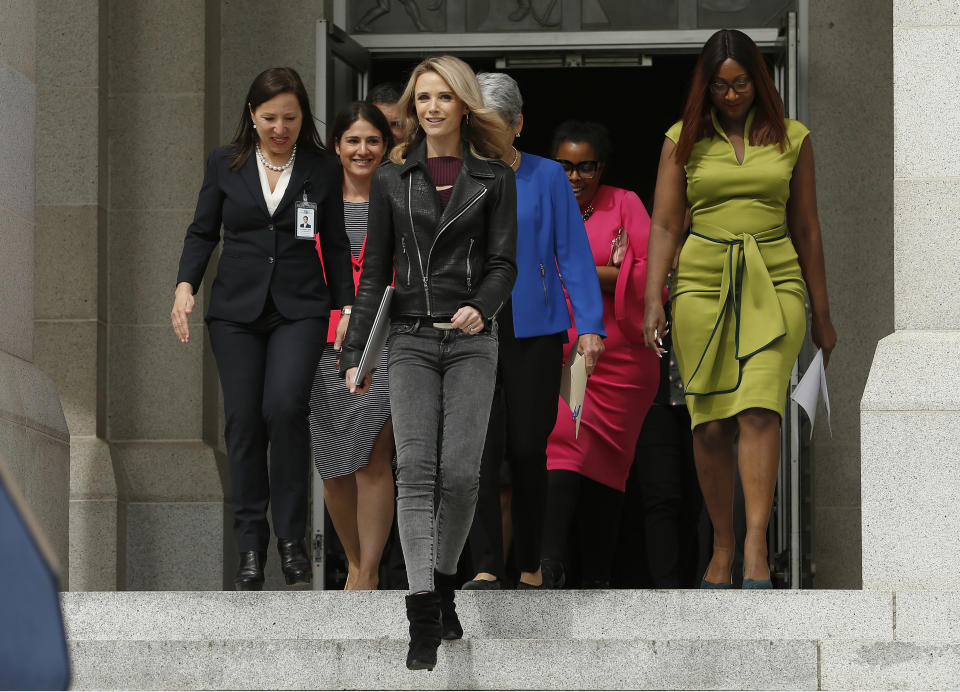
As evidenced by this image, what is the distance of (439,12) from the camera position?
10297 millimetres

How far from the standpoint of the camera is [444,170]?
5402mm

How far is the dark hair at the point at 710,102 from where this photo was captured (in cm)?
608

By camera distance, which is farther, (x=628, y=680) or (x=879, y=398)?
(x=879, y=398)

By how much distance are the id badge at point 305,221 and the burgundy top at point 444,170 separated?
3.39 feet

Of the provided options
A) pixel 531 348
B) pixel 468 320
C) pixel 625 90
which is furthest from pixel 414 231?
pixel 625 90

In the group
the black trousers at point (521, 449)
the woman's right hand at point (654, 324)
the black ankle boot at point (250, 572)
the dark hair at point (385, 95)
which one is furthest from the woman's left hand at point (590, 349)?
the dark hair at point (385, 95)

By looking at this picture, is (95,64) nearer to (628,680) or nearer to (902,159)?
(902,159)

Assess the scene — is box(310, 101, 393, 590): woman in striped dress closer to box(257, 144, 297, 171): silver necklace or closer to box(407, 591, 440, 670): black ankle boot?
box(257, 144, 297, 171): silver necklace

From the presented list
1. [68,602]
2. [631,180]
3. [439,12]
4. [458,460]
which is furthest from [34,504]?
[631,180]

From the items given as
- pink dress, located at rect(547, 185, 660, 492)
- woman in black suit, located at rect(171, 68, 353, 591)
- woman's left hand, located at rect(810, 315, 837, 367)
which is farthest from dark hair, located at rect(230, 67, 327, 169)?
woman's left hand, located at rect(810, 315, 837, 367)

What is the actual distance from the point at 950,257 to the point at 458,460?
215cm

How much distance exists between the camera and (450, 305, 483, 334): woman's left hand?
197 inches

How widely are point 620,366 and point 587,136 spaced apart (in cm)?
103

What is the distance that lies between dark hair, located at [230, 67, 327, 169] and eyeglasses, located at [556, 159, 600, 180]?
1.15m
